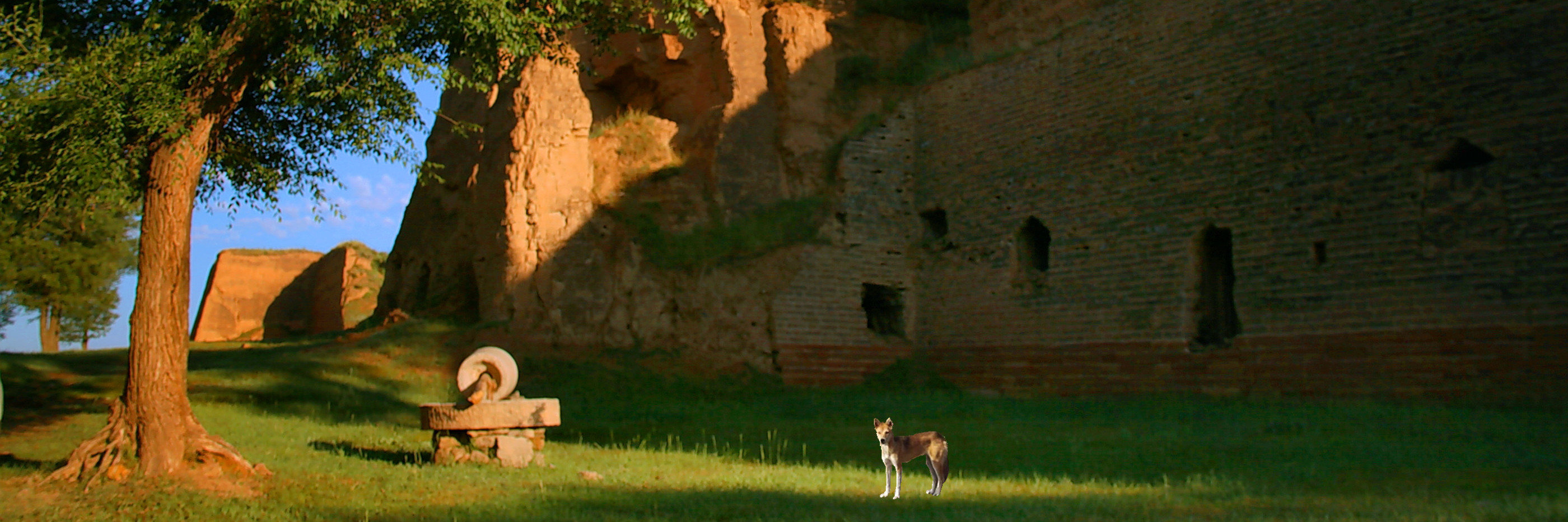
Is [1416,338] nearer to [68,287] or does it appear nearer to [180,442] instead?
[180,442]

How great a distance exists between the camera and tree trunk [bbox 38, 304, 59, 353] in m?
21.5

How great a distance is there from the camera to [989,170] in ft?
50.2

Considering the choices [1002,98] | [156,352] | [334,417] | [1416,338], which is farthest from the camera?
[1002,98]

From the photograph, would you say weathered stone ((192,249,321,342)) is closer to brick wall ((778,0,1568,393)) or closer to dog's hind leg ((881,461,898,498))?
brick wall ((778,0,1568,393))

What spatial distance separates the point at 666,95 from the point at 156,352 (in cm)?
1081

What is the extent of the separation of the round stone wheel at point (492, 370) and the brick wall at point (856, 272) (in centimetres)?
708

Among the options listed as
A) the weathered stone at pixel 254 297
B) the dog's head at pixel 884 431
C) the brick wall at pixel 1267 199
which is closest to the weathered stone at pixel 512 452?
the dog's head at pixel 884 431

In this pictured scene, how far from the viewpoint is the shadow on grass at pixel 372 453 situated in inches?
347

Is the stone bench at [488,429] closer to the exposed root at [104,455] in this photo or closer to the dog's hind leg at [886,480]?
the exposed root at [104,455]

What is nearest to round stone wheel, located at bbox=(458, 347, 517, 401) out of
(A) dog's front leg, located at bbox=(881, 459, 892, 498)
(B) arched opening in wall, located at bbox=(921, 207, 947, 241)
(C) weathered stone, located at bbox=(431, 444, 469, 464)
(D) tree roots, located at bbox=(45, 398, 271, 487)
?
(C) weathered stone, located at bbox=(431, 444, 469, 464)

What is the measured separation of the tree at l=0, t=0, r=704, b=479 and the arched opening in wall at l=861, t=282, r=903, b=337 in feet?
26.0

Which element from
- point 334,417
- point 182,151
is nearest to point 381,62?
point 182,151

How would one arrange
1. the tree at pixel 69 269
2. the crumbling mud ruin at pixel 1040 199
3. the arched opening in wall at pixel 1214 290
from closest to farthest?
the crumbling mud ruin at pixel 1040 199 → the arched opening in wall at pixel 1214 290 → the tree at pixel 69 269

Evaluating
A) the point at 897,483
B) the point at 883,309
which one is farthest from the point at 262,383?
the point at 897,483
